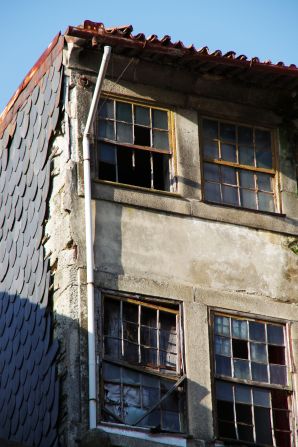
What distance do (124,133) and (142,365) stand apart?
357 centimetres

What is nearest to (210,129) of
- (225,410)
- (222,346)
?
(222,346)

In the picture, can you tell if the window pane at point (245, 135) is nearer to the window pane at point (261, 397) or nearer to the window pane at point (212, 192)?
the window pane at point (212, 192)

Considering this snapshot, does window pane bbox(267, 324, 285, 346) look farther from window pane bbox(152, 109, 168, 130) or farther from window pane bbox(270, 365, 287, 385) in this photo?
window pane bbox(152, 109, 168, 130)

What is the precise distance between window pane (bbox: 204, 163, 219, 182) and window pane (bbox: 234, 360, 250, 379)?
286cm

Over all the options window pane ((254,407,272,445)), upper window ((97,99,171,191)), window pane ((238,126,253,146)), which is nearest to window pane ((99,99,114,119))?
upper window ((97,99,171,191))

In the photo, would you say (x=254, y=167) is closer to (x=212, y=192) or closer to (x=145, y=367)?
(x=212, y=192)

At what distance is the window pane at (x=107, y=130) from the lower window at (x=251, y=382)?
3012 millimetres

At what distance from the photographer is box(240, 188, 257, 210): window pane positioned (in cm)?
2175

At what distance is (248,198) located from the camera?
2184 centimetres

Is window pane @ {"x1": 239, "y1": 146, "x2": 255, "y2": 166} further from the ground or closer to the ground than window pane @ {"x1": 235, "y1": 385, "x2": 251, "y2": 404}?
further from the ground

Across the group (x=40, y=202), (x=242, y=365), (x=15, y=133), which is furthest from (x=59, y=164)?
(x=242, y=365)

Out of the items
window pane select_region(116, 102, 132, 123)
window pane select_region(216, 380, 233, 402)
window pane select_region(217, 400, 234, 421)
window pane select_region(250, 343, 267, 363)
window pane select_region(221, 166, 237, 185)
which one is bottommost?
window pane select_region(217, 400, 234, 421)

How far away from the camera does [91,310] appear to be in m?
19.4

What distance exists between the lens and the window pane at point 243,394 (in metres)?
20.2
